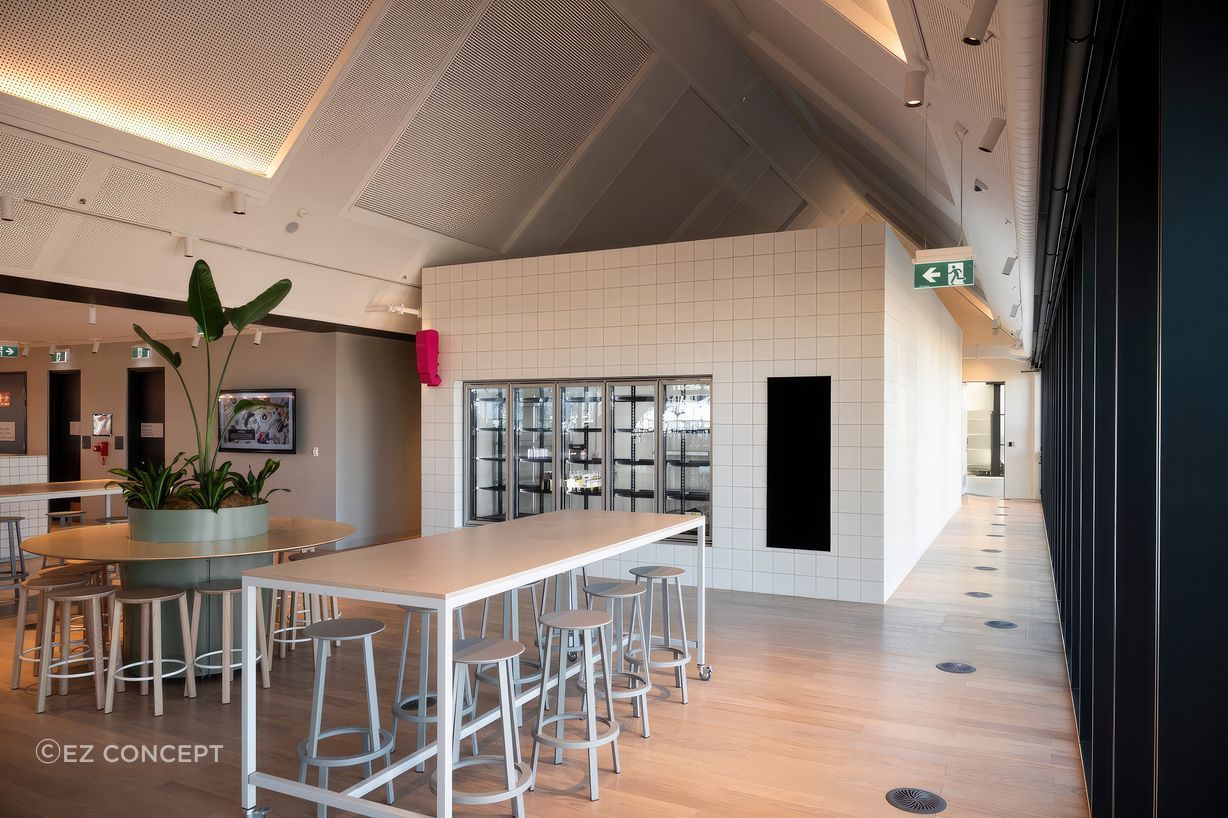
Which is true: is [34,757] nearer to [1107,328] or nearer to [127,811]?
[127,811]

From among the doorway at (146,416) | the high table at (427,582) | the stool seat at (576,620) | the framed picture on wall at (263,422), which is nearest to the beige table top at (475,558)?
the high table at (427,582)

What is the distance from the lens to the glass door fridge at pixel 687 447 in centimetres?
739

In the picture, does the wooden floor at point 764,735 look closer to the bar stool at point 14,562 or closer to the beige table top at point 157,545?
the beige table top at point 157,545

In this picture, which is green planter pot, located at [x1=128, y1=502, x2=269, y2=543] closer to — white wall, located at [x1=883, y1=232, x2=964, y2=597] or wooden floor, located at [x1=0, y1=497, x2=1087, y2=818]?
wooden floor, located at [x1=0, y1=497, x2=1087, y2=818]

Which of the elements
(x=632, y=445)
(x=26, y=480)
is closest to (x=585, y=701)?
(x=632, y=445)

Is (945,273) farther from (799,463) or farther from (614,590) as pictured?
(614,590)

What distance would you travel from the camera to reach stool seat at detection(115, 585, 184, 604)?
4270mm

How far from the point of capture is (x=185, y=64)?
5605 mm

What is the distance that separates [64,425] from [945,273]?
46.0 feet

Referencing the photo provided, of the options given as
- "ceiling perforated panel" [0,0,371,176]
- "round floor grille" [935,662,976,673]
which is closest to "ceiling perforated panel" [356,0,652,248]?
"ceiling perforated panel" [0,0,371,176]

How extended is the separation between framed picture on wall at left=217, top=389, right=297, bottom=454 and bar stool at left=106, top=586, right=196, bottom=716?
5.60 m

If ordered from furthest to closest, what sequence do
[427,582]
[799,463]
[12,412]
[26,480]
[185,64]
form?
[12,412]
[26,480]
[799,463]
[185,64]
[427,582]

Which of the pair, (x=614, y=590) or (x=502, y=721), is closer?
(x=502, y=721)

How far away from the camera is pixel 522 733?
12.7ft
